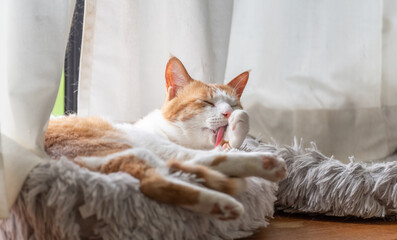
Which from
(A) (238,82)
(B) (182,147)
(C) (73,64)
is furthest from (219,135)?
(C) (73,64)

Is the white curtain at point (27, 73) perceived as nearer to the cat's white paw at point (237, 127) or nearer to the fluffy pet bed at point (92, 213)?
the fluffy pet bed at point (92, 213)

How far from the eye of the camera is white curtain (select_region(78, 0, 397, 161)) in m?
1.46

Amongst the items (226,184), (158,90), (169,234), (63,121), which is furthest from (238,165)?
(158,90)

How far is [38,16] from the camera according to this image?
2.93 feet

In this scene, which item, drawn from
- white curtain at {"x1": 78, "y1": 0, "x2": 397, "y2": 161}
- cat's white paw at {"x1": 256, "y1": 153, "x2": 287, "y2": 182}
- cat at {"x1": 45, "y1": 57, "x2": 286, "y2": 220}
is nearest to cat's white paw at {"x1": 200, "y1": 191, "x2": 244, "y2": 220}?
cat at {"x1": 45, "y1": 57, "x2": 286, "y2": 220}

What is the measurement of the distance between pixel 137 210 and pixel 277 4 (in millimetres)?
950

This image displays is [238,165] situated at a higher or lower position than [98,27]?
lower

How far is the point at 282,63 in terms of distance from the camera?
151 cm

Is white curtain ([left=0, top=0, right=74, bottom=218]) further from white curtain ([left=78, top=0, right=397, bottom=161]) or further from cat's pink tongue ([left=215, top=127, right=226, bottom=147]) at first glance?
white curtain ([left=78, top=0, right=397, bottom=161])

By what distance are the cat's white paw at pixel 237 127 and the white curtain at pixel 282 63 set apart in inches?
16.0

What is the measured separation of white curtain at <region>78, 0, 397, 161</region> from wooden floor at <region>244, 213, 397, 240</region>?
0.35m

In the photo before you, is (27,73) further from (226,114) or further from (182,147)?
(226,114)

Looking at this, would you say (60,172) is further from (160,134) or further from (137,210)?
(160,134)

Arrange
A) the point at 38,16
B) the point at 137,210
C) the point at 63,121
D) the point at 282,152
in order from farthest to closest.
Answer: the point at 282,152 < the point at 63,121 < the point at 38,16 < the point at 137,210
